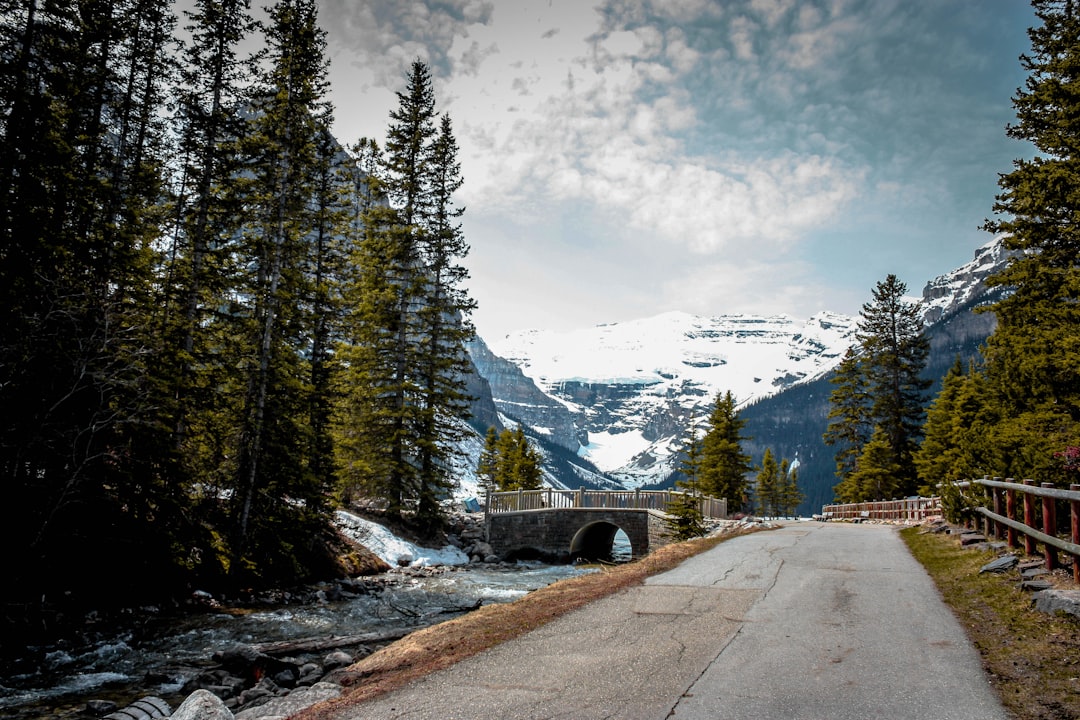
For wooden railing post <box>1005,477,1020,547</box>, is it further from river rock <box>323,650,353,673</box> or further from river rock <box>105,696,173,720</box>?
river rock <box>105,696,173,720</box>

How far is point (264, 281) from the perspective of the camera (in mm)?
20766

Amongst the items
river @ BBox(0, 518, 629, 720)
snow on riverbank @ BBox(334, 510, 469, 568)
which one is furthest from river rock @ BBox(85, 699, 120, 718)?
snow on riverbank @ BBox(334, 510, 469, 568)

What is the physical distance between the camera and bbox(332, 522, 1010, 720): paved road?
5.23 metres

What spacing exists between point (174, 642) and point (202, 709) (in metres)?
7.75

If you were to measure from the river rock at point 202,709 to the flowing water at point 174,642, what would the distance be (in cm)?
354

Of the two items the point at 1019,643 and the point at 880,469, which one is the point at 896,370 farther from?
the point at 1019,643

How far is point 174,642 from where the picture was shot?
1199 cm

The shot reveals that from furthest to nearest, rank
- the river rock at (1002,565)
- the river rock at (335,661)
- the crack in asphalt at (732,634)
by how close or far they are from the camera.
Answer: the river rock at (1002,565) < the river rock at (335,661) < the crack in asphalt at (732,634)

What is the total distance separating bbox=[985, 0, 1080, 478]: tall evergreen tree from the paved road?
349 inches

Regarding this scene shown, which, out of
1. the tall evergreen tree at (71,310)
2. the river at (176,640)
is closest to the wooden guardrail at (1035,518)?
the river at (176,640)

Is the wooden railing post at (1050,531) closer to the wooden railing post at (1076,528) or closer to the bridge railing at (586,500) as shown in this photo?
the wooden railing post at (1076,528)

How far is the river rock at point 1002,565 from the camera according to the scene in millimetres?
10070

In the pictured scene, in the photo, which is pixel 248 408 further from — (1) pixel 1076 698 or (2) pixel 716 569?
(1) pixel 1076 698

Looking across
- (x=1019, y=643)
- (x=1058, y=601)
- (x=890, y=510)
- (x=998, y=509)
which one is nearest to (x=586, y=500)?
(x=890, y=510)
